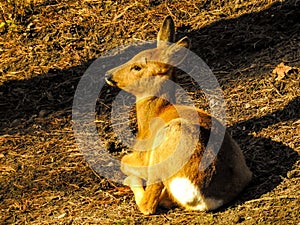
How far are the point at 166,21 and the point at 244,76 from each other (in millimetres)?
1847

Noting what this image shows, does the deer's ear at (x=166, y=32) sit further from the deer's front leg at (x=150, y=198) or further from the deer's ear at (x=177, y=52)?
the deer's front leg at (x=150, y=198)

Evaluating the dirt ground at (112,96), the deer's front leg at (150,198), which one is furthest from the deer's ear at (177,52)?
the deer's front leg at (150,198)

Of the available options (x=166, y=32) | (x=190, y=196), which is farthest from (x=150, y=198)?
(x=166, y=32)

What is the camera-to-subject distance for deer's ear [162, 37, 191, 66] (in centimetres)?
666

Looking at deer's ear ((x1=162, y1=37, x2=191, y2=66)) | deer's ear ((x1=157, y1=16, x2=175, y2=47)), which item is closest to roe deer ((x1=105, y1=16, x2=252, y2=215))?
deer's ear ((x1=162, y1=37, x2=191, y2=66))

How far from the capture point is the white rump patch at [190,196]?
19.4 ft

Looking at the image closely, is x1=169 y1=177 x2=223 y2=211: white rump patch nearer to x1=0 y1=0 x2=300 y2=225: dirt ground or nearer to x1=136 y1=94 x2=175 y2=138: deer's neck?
x1=0 y1=0 x2=300 y2=225: dirt ground

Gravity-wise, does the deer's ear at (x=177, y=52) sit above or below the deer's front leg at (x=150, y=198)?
above

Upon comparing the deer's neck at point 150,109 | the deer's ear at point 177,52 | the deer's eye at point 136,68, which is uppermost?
the deer's ear at point 177,52

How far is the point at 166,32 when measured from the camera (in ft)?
23.4

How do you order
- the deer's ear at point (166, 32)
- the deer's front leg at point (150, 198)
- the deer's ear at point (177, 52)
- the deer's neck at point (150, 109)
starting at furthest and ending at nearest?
the deer's ear at point (166, 32) < the deer's neck at point (150, 109) < the deer's ear at point (177, 52) < the deer's front leg at point (150, 198)

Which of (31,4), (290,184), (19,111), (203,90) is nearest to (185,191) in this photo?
(290,184)

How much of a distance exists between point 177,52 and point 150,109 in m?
0.67

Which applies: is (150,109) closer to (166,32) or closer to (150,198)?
(166,32)
